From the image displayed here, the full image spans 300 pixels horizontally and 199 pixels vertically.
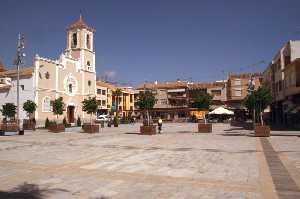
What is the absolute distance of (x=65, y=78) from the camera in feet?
169

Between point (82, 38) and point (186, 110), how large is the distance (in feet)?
109

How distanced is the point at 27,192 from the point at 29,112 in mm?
36180

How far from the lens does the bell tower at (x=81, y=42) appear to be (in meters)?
54.3

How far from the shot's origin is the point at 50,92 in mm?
48000

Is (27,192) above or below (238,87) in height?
below

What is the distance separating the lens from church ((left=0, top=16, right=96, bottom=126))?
4603cm

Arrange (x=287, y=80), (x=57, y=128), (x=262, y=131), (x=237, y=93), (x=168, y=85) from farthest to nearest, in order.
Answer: (x=168, y=85), (x=237, y=93), (x=287, y=80), (x=57, y=128), (x=262, y=131)

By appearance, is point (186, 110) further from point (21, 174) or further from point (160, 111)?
point (21, 174)

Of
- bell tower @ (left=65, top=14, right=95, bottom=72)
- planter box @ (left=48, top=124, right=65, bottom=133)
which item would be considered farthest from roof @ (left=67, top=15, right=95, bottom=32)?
planter box @ (left=48, top=124, right=65, bottom=133)

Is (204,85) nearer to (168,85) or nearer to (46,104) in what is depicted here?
(168,85)

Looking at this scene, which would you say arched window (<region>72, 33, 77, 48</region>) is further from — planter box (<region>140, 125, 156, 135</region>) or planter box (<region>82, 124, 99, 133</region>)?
planter box (<region>140, 125, 156, 135</region>)

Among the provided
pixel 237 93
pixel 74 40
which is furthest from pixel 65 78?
pixel 237 93

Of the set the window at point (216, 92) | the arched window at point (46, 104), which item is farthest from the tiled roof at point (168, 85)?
the arched window at point (46, 104)

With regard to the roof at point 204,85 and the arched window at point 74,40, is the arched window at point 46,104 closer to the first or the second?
the arched window at point 74,40
